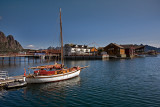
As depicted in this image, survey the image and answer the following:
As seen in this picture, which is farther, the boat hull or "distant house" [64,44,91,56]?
"distant house" [64,44,91,56]

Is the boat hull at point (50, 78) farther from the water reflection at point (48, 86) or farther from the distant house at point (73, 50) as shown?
the distant house at point (73, 50)

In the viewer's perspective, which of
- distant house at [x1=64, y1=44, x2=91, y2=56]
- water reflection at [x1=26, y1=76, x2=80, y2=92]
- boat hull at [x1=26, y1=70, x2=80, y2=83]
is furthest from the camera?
distant house at [x1=64, y1=44, x2=91, y2=56]

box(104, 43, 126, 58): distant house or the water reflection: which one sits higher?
box(104, 43, 126, 58): distant house

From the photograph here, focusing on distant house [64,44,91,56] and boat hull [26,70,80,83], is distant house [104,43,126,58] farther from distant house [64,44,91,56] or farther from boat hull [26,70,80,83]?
boat hull [26,70,80,83]

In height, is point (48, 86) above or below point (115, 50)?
below

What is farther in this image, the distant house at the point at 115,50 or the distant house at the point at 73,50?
the distant house at the point at 73,50

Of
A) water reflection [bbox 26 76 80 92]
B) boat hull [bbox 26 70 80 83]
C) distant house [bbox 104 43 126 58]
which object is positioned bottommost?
water reflection [bbox 26 76 80 92]

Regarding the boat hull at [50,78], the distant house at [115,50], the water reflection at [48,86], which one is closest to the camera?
the water reflection at [48,86]

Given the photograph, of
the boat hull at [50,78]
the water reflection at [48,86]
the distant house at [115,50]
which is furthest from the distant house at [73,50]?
the water reflection at [48,86]

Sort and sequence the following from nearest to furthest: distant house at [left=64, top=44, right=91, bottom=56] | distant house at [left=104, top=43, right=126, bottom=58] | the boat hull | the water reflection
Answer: the water reflection
the boat hull
distant house at [left=104, top=43, right=126, bottom=58]
distant house at [left=64, top=44, right=91, bottom=56]

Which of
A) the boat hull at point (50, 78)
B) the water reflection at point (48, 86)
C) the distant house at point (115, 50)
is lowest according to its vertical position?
the water reflection at point (48, 86)

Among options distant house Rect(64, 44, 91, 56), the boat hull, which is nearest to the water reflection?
the boat hull

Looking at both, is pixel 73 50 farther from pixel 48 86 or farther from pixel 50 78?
pixel 48 86

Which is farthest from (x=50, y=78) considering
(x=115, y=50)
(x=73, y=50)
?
(x=115, y=50)
